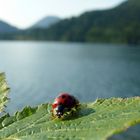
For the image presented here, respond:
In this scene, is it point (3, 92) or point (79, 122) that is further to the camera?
point (3, 92)

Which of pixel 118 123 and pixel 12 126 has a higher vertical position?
pixel 118 123

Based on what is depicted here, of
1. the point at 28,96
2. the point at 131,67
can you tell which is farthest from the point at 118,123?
the point at 131,67

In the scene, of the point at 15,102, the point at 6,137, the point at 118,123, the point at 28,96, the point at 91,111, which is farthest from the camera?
the point at 28,96

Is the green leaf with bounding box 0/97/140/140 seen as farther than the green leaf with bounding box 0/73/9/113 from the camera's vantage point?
No

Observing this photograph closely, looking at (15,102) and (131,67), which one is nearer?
(15,102)

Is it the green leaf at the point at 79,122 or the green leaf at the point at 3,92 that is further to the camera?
the green leaf at the point at 3,92

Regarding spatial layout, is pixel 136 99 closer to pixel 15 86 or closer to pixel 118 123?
pixel 118 123

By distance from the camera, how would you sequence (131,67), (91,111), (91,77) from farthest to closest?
(131,67) → (91,77) → (91,111)

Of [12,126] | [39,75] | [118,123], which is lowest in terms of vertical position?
[39,75]
